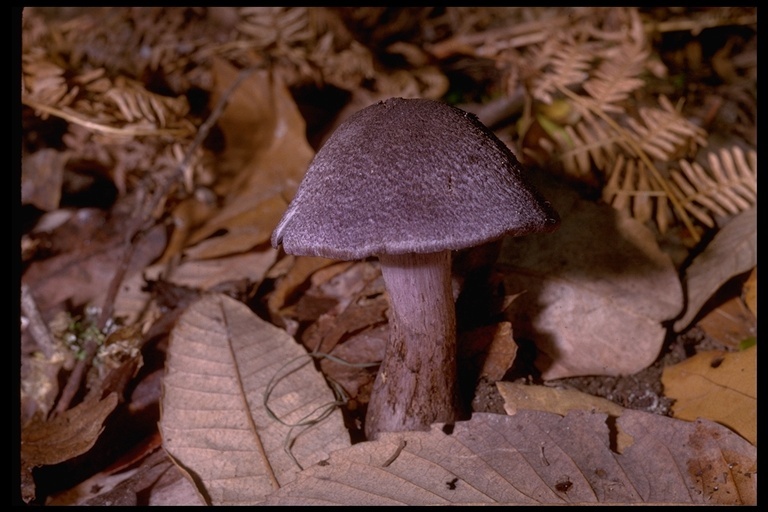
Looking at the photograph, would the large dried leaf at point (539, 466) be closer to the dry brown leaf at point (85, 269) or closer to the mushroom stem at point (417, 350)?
the mushroom stem at point (417, 350)

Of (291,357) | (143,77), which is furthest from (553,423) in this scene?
(143,77)

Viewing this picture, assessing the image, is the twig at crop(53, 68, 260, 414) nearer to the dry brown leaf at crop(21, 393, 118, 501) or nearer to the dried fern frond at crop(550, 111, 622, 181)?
the dry brown leaf at crop(21, 393, 118, 501)

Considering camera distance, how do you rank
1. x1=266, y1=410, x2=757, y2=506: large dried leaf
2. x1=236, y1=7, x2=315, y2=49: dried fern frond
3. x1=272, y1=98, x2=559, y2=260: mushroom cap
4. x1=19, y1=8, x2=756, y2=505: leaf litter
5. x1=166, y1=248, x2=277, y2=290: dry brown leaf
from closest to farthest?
x1=272, y1=98, x2=559, y2=260: mushroom cap
x1=266, y1=410, x2=757, y2=506: large dried leaf
x1=19, y1=8, x2=756, y2=505: leaf litter
x1=166, y1=248, x2=277, y2=290: dry brown leaf
x1=236, y1=7, x2=315, y2=49: dried fern frond

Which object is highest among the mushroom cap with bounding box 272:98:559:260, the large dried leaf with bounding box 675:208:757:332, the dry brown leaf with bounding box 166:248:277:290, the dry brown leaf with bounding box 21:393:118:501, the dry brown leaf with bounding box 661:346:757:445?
the mushroom cap with bounding box 272:98:559:260

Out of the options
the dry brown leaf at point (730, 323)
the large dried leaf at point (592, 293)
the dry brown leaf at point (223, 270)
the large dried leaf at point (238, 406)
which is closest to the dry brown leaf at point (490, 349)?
the large dried leaf at point (592, 293)

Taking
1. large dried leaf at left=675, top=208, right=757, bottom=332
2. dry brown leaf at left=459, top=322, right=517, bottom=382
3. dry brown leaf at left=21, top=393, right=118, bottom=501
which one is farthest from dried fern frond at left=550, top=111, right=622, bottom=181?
dry brown leaf at left=21, top=393, right=118, bottom=501
